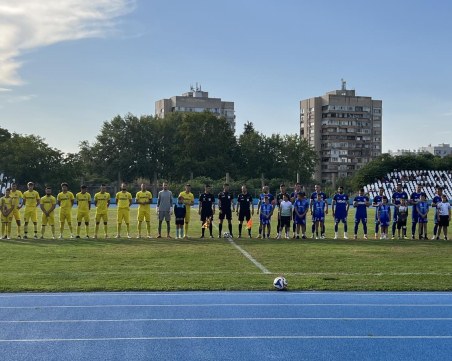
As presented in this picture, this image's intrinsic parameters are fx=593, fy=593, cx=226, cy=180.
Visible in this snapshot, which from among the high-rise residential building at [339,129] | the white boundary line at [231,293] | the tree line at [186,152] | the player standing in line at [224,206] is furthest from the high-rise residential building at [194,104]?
the white boundary line at [231,293]

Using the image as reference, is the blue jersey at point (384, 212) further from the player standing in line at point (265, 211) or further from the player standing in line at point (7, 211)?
the player standing in line at point (7, 211)

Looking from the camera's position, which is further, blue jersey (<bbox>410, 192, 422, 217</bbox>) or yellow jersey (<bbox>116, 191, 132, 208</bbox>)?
blue jersey (<bbox>410, 192, 422, 217</bbox>)

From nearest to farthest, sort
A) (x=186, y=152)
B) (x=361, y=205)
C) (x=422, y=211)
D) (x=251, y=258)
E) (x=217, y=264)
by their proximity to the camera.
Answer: (x=217, y=264)
(x=251, y=258)
(x=422, y=211)
(x=361, y=205)
(x=186, y=152)

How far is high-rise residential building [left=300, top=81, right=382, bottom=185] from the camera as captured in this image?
101 meters

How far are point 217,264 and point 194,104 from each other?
87.0 meters

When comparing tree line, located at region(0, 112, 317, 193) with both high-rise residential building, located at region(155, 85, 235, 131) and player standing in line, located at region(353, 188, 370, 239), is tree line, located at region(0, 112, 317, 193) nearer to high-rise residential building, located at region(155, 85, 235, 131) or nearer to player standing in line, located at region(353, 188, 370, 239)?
high-rise residential building, located at region(155, 85, 235, 131)

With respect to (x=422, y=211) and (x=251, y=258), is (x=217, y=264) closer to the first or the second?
(x=251, y=258)

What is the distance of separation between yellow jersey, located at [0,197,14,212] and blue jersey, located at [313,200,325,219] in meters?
9.44

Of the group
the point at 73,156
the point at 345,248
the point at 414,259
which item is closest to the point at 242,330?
the point at 414,259

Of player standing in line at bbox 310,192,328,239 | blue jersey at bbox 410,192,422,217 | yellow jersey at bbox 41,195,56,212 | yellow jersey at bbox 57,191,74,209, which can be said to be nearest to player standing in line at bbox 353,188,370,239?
player standing in line at bbox 310,192,328,239

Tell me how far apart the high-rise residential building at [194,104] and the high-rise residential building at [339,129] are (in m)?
13.9

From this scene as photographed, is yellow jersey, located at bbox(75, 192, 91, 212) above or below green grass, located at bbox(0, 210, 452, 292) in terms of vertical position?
above

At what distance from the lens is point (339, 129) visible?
10119 centimetres

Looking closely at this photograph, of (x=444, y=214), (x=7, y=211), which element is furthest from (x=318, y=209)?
(x=7, y=211)
